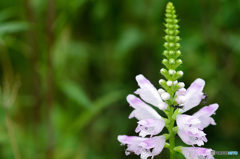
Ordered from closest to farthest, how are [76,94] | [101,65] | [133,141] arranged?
[133,141]
[76,94]
[101,65]

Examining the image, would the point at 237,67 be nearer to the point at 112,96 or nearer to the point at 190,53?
the point at 190,53

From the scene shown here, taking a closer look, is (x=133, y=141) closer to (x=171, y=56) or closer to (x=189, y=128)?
(x=189, y=128)

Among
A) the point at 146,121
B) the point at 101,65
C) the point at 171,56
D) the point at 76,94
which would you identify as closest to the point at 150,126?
the point at 146,121

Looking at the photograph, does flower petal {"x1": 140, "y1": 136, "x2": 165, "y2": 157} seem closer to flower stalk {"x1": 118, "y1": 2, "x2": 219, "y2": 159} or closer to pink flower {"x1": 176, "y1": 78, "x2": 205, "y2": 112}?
flower stalk {"x1": 118, "y1": 2, "x2": 219, "y2": 159}

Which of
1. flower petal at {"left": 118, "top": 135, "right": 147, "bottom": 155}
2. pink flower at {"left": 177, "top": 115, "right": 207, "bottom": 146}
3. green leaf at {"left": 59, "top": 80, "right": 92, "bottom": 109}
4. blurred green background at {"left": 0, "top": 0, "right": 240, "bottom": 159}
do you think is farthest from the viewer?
blurred green background at {"left": 0, "top": 0, "right": 240, "bottom": 159}

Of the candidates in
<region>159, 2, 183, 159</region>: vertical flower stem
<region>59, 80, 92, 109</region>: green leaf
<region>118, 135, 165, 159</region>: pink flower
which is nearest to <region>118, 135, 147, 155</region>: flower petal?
<region>118, 135, 165, 159</region>: pink flower

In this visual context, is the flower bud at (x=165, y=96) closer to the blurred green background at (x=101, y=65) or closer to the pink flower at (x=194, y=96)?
the pink flower at (x=194, y=96)
